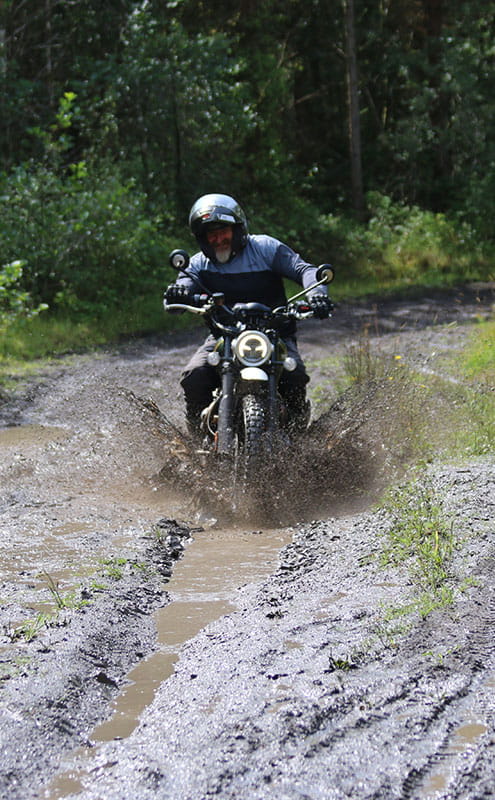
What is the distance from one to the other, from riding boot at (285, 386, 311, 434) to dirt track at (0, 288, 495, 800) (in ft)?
1.84

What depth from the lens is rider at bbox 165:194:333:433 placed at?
23.3 ft

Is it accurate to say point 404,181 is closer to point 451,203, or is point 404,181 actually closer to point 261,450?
point 451,203

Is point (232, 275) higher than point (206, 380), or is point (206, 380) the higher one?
point (232, 275)

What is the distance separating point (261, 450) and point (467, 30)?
24.3 m

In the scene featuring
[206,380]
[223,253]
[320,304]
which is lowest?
[206,380]

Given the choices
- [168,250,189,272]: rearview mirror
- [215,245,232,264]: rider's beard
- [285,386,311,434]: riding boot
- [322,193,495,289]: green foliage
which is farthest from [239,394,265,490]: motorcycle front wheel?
[322,193,495,289]: green foliage

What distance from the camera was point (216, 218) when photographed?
712cm

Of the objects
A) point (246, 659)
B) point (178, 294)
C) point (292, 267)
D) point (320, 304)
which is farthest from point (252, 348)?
point (246, 659)

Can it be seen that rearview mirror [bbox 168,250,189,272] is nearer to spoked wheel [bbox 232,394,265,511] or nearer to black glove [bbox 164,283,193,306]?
black glove [bbox 164,283,193,306]

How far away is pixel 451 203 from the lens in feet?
92.7

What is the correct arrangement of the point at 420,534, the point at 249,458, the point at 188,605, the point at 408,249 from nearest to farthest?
the point at 188,605 < the point at 420,534 < the point at 249,458 < the point at 408,249

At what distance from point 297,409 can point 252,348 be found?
2.50 feet

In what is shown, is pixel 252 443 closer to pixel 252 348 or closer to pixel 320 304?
pixel 252 348

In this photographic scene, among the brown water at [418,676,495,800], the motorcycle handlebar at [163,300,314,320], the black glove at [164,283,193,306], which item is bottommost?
the brown water at [418,676,495,800]
